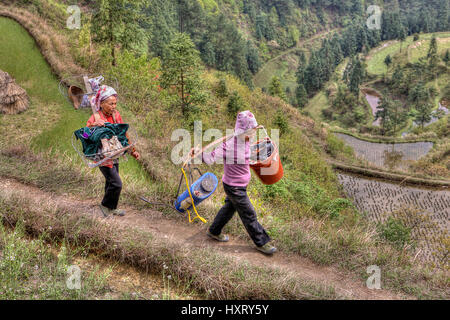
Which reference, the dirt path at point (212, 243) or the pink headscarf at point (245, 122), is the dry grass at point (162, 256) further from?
the pink headscarf at point (245, 122)

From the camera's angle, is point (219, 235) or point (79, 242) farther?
point (219, 235)

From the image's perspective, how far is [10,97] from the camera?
7.62 m

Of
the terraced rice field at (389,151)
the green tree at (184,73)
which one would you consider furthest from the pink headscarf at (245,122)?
the terraced rice field at (389,151)

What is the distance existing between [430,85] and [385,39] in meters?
36.7

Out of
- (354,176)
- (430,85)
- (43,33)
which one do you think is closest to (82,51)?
(43,33)

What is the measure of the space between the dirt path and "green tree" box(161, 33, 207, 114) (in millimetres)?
8008

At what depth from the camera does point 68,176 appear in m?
5.36

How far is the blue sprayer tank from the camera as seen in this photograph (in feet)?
14.9

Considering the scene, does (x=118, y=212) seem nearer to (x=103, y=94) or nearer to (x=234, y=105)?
(x=103, y=94)

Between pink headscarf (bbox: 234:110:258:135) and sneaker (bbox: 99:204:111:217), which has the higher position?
pink headscarf (bbox: 234:110:258:135)

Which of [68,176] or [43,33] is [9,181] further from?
[43,33]

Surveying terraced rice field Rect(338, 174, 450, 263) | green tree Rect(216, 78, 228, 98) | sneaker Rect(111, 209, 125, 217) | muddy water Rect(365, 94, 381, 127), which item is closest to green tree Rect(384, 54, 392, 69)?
muddy water Rect(365, 94, 381, 127)

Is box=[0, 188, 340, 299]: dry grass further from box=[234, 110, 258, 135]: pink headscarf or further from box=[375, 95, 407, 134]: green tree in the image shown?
box=[375, 95, 407, 134]: green tree

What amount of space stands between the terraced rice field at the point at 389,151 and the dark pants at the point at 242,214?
23530 mm
